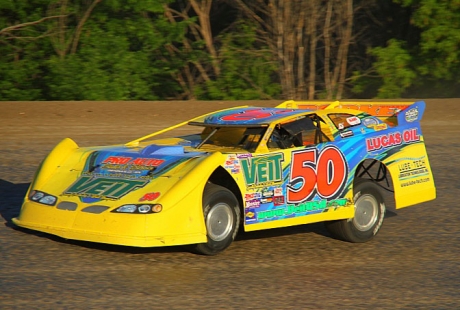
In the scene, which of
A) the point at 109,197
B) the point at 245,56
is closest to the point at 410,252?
the point at 109,197

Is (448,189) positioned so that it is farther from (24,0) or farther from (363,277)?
(24,0)

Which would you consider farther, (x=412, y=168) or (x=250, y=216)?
(x=412, y=168)

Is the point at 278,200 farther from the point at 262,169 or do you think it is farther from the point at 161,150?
the point at 161,150

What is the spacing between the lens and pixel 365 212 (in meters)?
8.47

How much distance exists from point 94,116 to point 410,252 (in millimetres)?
13077

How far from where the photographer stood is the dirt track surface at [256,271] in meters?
6.12

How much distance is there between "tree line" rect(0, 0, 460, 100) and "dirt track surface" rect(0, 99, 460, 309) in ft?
56.0

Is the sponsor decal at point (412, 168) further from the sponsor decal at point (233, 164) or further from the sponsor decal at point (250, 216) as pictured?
the sponsor decal at point (233, 164)

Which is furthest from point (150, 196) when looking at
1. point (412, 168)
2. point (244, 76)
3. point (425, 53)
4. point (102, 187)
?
point (425, 53)

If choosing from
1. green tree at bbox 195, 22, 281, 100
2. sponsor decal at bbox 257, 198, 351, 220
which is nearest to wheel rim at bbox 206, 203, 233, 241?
sponsor decal at bbox 257, 198, 351, 220

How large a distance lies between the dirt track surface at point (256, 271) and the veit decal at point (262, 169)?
0.70 metres

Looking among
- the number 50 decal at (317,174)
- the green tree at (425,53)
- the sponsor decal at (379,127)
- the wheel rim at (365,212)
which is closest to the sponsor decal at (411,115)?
the sponsor decal at (379,127)

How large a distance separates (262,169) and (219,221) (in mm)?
653

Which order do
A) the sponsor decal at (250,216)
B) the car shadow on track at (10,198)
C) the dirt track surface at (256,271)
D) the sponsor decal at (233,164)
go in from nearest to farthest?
the dirt track surface at (256,271) < the sponsor decal at (233,164) < the sponsor decal at (250,216) < the car shadow on track at (10,198)
